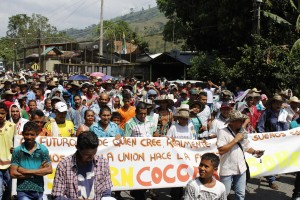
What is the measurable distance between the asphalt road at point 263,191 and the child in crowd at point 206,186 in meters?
3.01

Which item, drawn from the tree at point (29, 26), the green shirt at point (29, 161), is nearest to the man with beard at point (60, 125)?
the green shirt at point (29, 161)

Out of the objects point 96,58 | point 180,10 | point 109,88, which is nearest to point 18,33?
point 96,58

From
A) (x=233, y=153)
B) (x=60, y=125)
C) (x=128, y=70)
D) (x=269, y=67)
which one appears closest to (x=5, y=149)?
(x=60, y=125)

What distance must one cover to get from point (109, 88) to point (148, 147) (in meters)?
6.58

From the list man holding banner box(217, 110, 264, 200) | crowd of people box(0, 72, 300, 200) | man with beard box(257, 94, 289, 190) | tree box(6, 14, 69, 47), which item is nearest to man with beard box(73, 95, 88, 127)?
crowd of people box(0, 72, 300, 200)

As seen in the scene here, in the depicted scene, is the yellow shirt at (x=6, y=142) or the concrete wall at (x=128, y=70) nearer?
the yellow shirt at (x=6, y=142)

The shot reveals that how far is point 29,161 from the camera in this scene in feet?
15.6

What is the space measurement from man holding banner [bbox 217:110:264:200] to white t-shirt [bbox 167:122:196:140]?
92 cm

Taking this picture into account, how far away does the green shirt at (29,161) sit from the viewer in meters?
4.73

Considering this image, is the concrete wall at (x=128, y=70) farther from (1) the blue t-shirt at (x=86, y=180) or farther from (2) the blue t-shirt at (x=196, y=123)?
(1) the blue t-shirt at (x=86, y=180)

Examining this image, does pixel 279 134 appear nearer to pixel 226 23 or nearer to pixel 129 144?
pixel 129 144

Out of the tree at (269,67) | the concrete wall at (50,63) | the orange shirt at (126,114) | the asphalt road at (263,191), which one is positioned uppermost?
the concrete wall at (50,63)

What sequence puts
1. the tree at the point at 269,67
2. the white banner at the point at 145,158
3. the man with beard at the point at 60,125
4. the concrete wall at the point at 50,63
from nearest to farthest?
the white banner at the point at 145,158
the man with beard at the point at 60,125
the tree at the point at 269,67
the concrete wall at the point at 50,63

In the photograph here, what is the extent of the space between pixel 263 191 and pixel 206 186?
12.4ft
